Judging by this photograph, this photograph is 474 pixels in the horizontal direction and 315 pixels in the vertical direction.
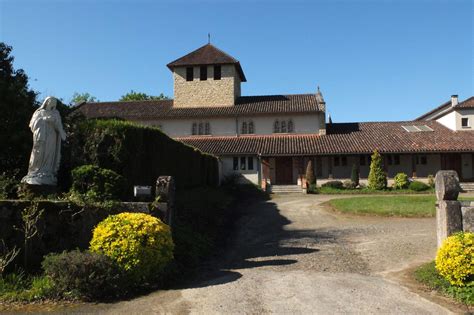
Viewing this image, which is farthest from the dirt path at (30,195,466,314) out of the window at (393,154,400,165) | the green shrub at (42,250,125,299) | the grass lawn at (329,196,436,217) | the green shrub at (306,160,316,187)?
the window at (393,154,400,165)

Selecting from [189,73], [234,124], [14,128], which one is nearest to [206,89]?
[189,73]

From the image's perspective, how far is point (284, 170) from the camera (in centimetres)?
3347

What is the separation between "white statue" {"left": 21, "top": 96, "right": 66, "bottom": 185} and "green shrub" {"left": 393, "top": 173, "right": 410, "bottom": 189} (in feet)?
85.8

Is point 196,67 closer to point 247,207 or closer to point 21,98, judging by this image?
point 247,207

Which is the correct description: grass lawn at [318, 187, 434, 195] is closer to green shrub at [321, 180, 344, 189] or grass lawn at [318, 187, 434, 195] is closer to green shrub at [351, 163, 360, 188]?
green shrub at [321, 180, 344, 189]

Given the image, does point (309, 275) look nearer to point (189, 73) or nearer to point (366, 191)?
point (366, 191)

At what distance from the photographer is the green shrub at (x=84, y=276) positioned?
633 centimetres

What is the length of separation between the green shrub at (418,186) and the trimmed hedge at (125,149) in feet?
64.8

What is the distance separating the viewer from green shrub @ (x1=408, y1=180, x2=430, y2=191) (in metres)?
29.2

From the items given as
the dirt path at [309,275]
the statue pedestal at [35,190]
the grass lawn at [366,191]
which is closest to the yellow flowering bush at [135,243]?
the dirt path at [309,275]

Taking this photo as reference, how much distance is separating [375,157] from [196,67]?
1803 cm

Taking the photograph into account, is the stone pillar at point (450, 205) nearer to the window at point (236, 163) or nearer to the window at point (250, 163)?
the window at point (250, 163)

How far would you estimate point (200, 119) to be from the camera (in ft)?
119

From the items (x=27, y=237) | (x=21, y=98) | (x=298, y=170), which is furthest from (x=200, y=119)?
(x=27, y=237)
